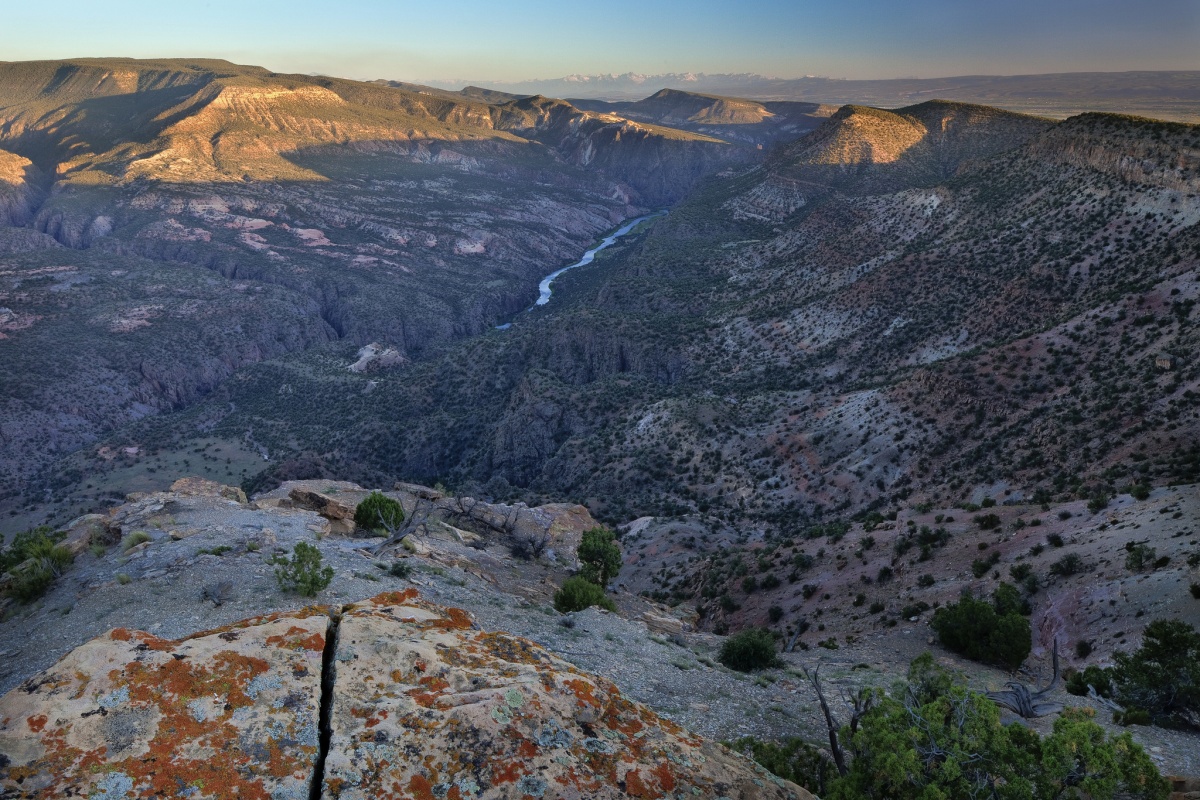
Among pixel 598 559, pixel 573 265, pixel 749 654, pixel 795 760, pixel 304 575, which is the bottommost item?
pixel 598 559

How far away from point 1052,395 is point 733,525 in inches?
718

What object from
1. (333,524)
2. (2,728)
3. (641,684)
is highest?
(2,728)

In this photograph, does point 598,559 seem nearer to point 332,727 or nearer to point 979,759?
point 979,759

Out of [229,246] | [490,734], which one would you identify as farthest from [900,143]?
[490,734]

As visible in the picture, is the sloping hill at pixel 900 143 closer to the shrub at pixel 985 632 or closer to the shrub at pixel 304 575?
the shrub at pixel 985 632

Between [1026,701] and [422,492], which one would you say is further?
[422,492]

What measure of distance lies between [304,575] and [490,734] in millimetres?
10041

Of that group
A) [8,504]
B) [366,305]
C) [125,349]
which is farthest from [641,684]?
[366,305]

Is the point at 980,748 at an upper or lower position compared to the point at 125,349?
upper

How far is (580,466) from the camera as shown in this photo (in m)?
51.5

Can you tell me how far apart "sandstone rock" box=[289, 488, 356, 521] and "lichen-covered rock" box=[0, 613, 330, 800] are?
67.7 feet

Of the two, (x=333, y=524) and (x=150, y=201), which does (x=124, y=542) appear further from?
(x=150, y=201)

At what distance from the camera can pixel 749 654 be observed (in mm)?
19547

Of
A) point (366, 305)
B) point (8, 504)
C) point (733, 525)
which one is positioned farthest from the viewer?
point (366, 305)
